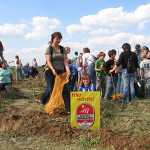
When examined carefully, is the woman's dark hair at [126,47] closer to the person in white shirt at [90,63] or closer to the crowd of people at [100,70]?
the crowd of people at [100,70]

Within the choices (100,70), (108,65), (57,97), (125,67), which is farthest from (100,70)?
(57,97)

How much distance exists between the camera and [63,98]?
430cm

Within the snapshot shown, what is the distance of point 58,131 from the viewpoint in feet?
10.1

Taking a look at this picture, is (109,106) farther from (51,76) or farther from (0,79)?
(0,79)

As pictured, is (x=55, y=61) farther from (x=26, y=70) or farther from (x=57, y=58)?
(x=26, y=70)

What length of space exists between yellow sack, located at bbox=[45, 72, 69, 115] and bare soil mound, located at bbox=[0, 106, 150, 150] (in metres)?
0.15

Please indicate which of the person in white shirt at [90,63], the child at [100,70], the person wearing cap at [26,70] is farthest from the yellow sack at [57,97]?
the person wearing cap at [26,70]

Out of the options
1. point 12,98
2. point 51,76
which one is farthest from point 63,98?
point 12,98

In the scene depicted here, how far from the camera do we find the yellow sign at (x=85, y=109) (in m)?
3.17

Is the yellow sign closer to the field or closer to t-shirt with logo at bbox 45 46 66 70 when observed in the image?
the field

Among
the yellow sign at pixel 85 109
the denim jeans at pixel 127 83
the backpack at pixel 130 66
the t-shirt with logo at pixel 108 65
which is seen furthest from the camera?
the t-shirt with logo at pixel 108 65

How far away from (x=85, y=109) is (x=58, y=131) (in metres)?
0.55

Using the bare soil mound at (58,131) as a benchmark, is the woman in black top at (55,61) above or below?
above

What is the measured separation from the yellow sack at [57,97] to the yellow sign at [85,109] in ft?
2.96
